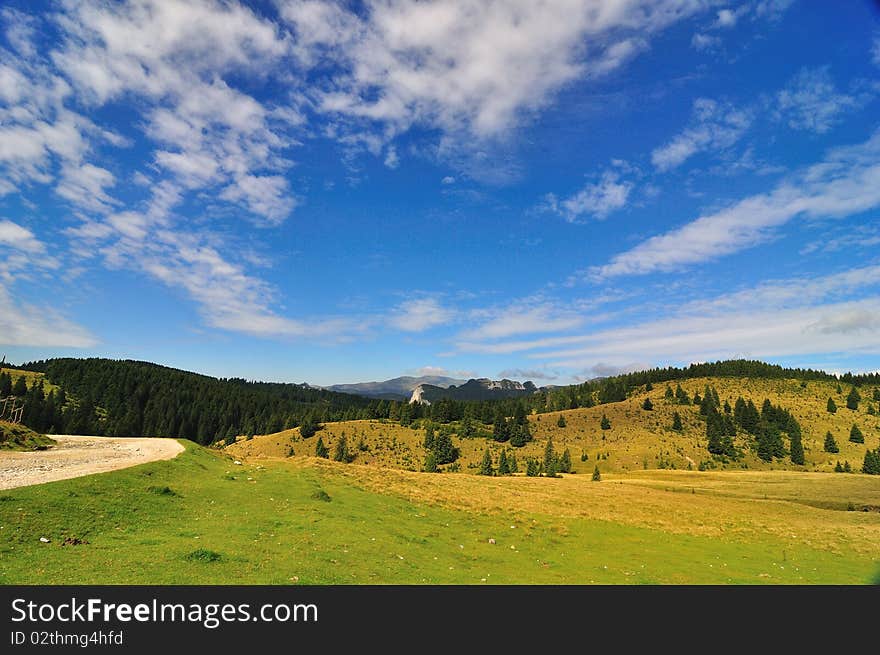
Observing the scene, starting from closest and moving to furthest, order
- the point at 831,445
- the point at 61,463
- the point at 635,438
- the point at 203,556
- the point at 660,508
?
the point at 203,556, the point at 61,463, the point at 660,508, the point at 831,445, the point at 635,438

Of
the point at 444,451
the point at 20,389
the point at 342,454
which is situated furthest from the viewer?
the point at 20,389

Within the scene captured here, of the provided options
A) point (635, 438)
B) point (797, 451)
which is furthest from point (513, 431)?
point (797, 451)

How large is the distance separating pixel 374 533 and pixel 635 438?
138 metres

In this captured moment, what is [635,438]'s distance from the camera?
142m

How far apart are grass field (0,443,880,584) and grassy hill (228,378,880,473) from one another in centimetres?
7630

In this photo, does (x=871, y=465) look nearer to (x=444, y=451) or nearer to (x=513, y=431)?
(x=513, y=431)

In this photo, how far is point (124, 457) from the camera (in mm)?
35781

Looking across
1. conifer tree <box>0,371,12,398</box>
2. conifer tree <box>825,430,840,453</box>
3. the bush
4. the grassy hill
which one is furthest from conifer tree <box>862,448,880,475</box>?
conifer tree <box>0,371,12,398</box>

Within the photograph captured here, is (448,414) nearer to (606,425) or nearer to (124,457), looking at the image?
→ (606,425)

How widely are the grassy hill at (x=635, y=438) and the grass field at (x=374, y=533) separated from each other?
76.3 metres
